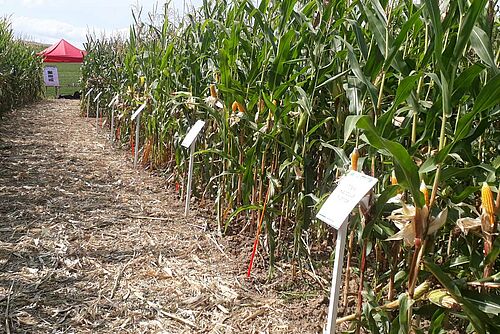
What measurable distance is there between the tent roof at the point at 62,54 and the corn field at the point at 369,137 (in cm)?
1255

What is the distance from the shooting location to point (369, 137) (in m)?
1.22

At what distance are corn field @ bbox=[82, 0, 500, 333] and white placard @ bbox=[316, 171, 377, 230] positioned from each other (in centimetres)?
8

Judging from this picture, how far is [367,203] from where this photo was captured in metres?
1.47

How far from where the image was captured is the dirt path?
2.17 metres

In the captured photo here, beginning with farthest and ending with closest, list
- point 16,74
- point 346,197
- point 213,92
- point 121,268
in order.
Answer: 1. point 16,74
2. point 213,92
3. point 121,268
4. point 346,197

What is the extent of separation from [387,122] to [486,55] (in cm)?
33

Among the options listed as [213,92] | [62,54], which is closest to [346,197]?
[213,92]

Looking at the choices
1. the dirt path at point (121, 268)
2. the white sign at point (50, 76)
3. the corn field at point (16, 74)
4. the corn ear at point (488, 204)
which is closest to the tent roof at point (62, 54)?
the white sign at point (50, 76)

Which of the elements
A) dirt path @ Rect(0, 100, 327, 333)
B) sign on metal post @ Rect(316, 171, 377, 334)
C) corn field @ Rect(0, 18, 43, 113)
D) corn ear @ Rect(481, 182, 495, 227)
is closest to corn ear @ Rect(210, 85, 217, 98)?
dirt path @ Rect(0, 100, 327, 333)

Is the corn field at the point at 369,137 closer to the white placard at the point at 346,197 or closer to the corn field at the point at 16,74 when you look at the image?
the white placard at the point at 346,197

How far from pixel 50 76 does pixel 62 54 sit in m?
1.51

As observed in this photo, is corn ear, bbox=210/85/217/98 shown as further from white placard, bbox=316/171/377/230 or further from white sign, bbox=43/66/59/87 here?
white sign, bbox=43/66/59/87

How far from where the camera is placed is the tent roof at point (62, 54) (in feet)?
51.5

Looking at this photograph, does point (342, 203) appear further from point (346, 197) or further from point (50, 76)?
point (50, 76)
